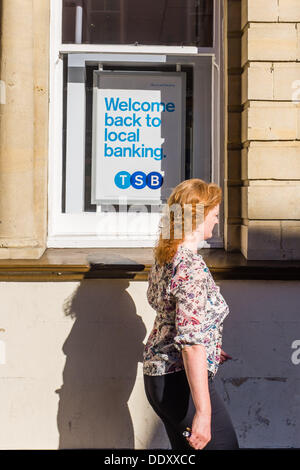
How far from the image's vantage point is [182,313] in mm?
2938

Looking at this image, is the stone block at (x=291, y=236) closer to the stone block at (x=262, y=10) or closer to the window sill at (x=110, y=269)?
the window sill at (x=110, y=269)

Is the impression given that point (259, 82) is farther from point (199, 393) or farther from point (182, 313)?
point (199, 393)

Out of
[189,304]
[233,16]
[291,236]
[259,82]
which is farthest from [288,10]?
[189,304]

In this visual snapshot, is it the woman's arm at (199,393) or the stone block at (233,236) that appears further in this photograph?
the stone block at (233,236)

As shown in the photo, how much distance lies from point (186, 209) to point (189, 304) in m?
0.50

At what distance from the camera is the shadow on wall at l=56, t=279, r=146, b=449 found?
181 inches

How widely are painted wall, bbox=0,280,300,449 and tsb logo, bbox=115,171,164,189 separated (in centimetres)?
124

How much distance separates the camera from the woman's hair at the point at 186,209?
3092mm

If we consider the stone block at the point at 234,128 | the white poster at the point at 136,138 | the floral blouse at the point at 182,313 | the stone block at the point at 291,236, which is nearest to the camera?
the floral blouse at the point at 182,313

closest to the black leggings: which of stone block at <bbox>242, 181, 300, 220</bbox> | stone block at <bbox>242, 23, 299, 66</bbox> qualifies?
stone block at <bbox>242, 181, 300, 220</bbox>

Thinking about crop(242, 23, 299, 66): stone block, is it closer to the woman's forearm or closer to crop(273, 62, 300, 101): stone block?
crop(273, 62, 300, 101): stone block

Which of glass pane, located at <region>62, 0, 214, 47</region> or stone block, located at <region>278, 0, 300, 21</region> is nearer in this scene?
stone block, located at <region>278, 0, 300, 21</region>

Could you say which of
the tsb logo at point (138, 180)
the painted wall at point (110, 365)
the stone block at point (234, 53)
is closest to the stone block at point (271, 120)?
the stone block at point (234, 53)

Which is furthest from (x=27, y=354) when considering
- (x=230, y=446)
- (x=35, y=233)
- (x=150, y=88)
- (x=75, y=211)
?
(x=150, y=88)
